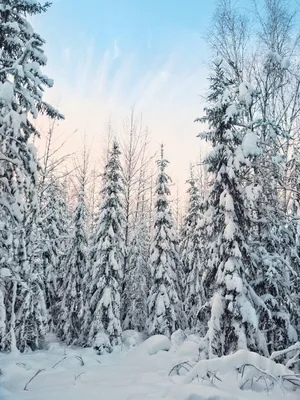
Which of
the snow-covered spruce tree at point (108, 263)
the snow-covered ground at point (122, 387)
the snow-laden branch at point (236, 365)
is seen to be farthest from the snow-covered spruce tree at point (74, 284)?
the snow-laden branch at point (236, 365)

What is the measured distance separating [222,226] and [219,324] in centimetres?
303

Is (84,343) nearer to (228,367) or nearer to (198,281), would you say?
(198,281)

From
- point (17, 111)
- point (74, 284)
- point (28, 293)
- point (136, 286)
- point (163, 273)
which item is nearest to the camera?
point (17, 111)

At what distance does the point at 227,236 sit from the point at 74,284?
15874mm

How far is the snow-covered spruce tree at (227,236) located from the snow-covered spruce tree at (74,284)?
13.9 metres

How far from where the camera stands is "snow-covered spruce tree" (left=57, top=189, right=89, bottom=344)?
2322 cm

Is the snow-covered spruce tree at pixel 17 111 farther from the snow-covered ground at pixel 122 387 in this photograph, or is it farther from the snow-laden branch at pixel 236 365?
the snow-laden branch at pixel 236 365

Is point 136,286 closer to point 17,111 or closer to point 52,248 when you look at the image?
point 52,248

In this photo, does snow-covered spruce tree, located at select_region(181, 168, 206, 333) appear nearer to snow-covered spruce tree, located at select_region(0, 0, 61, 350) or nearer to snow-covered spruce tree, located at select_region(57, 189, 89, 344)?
snow-covered spruce tree, located at select_region(57, 189, 89, 344)

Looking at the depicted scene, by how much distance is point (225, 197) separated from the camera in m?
10.7

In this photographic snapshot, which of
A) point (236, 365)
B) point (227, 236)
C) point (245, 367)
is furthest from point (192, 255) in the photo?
point (236, 365)

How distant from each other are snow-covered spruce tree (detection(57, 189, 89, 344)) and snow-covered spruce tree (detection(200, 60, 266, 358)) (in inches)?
549

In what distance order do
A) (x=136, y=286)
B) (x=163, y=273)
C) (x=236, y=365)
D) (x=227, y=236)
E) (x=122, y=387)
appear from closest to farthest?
(x=122, y=387), (x=236, y=365), (x=227, y=236), (x=163, y=273), (x=136, y=286)

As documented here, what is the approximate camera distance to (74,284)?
2338 cm
